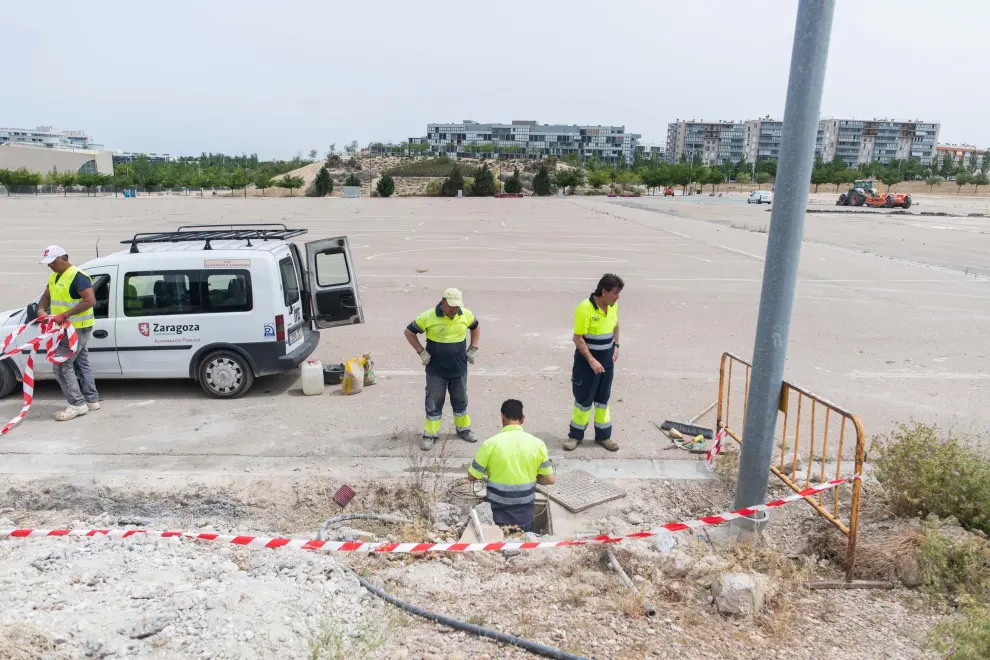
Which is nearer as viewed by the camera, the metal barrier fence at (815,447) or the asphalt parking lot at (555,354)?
the metal barrier fence at (815,447)

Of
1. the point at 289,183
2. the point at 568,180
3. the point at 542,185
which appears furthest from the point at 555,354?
the point at 568,180

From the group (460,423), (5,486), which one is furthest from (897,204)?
(5,486)

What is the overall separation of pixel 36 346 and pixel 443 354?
4.65 m

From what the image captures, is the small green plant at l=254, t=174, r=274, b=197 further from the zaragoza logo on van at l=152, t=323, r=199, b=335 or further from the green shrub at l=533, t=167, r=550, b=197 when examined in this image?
the zaragoza logo on van at l=152, t=323, r=199, b=335

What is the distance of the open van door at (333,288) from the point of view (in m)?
8.29

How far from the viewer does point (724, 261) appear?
20922mm

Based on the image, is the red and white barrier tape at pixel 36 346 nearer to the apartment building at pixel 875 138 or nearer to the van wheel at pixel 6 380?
the van wheel at pixel 6 380

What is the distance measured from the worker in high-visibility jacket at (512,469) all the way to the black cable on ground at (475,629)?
123cm

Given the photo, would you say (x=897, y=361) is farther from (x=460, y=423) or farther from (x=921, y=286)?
(x=921, y=286)

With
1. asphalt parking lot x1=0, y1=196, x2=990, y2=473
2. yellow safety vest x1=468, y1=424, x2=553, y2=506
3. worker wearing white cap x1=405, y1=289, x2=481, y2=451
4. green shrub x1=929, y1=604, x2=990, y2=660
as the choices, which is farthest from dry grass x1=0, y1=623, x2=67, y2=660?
green shrub x1=929, y1=604, x2=990, y2=660

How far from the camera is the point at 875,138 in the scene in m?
196

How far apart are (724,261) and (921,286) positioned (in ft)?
18.4

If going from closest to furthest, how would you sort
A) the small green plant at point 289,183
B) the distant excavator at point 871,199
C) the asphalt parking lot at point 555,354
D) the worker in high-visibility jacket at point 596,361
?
the worker in high-visibility jacket at point 596,361, the asphalt parking lot at point 555,354, the distant excavator at point 871,199, the small green plant at point 289,183

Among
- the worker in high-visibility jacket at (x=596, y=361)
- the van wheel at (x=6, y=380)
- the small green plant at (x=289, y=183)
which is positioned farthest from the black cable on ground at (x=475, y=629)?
the small green plant at (x=289, y=183)
